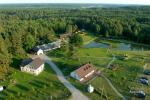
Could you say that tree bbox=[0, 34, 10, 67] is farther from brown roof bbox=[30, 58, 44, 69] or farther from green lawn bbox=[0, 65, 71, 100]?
brown roof bbox=[30, 58, 44, 69]

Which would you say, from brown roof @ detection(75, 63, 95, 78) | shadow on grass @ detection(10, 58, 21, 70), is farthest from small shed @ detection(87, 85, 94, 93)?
shadow on grass @ detection(10, 58, 21, 70)

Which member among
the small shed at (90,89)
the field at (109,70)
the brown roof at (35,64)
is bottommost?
the field at (109,70)

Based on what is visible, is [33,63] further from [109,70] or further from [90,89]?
[109,70]

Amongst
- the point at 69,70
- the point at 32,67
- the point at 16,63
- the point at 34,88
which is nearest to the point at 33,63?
the point at 32,67

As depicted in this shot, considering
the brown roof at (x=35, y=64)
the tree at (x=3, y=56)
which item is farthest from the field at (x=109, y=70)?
the tree at (x=3, y=56)

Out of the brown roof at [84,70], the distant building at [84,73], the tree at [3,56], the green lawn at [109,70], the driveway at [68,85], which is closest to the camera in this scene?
the driveway at [68,85]

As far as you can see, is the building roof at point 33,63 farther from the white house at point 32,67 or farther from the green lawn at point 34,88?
the green lawn at point 34,88

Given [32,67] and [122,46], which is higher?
[32,67]
